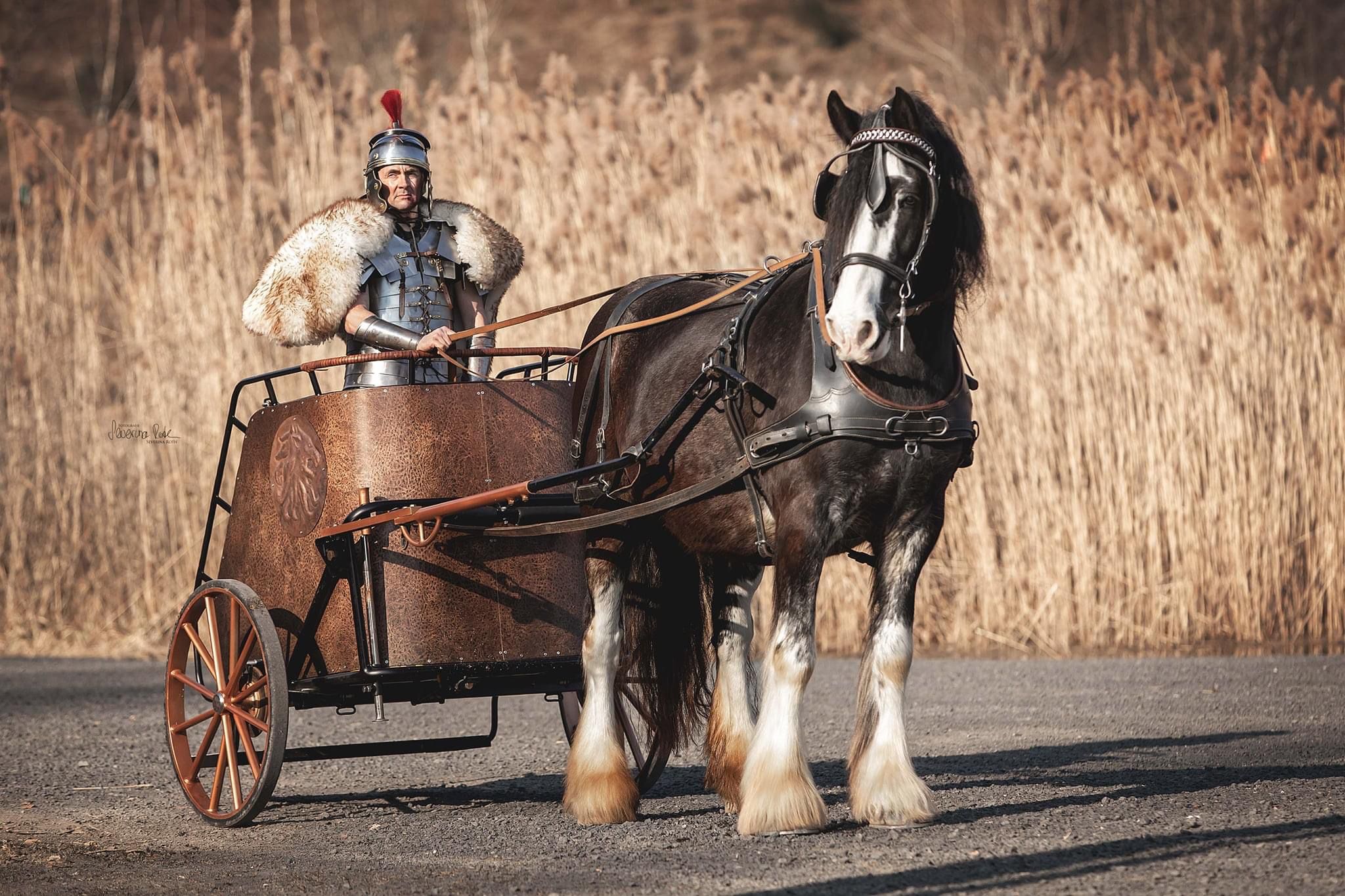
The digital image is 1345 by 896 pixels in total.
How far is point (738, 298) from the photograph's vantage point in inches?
202

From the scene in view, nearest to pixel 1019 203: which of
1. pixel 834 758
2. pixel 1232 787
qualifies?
pixel 834 758

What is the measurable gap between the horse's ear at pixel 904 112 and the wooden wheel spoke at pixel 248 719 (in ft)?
8.35

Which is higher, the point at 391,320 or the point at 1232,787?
the point at 391,320

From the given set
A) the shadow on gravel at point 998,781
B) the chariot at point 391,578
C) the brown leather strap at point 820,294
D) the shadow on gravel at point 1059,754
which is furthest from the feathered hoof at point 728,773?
the brown leather strap at point 820,294

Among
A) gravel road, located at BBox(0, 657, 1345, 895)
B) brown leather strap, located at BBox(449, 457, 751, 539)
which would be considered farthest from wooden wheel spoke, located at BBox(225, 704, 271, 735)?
brown leather strap, located at BBox(449, 457, 751, 539)

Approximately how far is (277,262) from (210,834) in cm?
193

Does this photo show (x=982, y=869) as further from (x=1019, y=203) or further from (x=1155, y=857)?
(x=1019, y=203)

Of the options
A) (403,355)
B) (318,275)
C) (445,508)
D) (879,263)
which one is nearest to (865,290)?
(879,263)

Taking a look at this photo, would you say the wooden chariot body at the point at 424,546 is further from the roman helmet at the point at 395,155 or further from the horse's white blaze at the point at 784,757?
the horse's white blaze at the point at 784,757

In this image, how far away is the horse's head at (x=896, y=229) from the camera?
4066mm

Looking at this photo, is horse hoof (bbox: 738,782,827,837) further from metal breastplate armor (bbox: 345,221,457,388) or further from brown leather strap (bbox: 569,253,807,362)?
metal breastplate armor (bbox: 345,221,457,388)

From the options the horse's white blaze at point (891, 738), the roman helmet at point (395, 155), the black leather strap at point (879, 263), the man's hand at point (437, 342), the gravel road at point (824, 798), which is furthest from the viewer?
the roman helmet at point (395, 155)

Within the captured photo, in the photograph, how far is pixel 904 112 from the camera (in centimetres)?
421

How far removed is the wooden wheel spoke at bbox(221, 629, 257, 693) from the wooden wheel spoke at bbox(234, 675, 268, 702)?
0.16 feet
